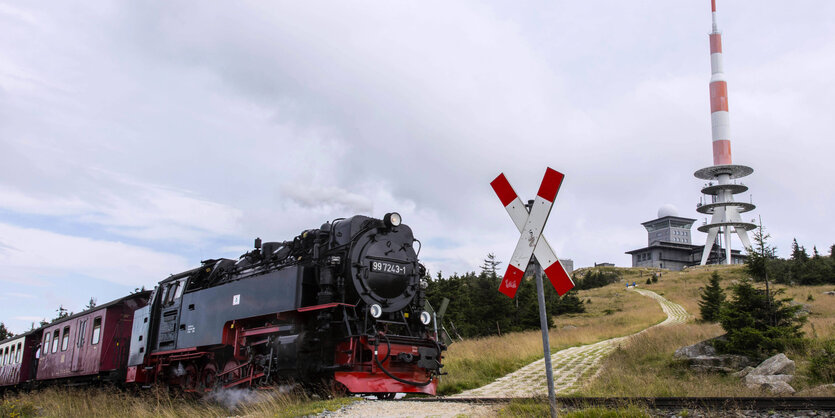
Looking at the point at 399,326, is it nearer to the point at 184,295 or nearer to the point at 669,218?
the point at 184,295

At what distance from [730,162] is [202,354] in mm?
A: 74627

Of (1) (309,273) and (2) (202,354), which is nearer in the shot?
(1) (309,273)

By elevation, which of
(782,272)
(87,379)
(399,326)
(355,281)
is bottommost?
(87,379)

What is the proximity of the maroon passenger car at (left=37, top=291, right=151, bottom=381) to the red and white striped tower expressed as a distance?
68444mm

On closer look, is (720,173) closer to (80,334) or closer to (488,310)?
(488,310)

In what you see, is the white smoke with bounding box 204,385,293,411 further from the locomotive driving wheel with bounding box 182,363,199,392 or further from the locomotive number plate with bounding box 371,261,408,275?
the locomotive number plate with bounding box 371,261,408,275

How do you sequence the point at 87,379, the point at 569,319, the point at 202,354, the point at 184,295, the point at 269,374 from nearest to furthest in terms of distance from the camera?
the point at 269,374 < the point at 202,354 < the point at 184,295 < the point at 87,379 < the point at 569,319

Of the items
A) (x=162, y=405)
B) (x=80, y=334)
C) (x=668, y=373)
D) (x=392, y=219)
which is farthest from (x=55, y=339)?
(x=668, y=373)

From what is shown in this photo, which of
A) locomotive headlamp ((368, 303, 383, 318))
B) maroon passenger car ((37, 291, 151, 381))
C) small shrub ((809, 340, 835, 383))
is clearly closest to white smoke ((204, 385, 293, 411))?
locomotive headlamp ((368, 303, 383, 318))

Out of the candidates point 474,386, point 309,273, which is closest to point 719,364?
point 474,386

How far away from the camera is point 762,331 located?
1208 cm

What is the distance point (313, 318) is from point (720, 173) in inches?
3035

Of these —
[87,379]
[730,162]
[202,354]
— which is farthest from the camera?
[730,162]

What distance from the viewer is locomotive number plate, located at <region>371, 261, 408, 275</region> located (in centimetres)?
1091
